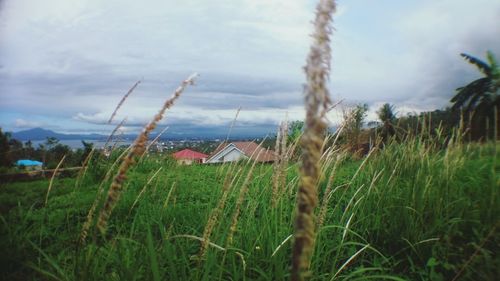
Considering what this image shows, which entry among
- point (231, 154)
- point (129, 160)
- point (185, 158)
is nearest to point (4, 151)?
point (185, 158)

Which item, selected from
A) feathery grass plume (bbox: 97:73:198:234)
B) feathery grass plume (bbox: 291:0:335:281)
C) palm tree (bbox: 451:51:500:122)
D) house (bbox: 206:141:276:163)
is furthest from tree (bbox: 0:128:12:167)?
palm tree (bbox: 451:51:500:122)

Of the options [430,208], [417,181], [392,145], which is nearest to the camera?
[430,208]

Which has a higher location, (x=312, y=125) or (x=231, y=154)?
(x=312, y=125)

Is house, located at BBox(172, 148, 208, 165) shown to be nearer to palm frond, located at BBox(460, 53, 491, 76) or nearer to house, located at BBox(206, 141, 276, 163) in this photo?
house, located at BBox(206, 141, 276, 163)

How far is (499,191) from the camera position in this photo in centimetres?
341

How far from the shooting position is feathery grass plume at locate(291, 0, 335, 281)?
559 mm

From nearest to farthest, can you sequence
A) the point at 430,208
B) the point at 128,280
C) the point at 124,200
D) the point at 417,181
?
the point at 128,280
the point at 430,208
the point at 417,181
the point at 124,200

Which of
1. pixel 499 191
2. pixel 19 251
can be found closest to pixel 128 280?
pixel 19 251

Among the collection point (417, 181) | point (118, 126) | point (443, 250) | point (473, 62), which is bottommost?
point (443, 250)

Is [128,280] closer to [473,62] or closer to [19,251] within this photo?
[19,251]

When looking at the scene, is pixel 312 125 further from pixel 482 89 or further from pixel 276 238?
pixel 482 89

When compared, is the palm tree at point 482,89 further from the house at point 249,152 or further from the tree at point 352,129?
the house at point 249,152

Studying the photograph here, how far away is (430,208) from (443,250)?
1.99ft

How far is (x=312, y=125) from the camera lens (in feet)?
1.83
